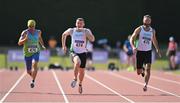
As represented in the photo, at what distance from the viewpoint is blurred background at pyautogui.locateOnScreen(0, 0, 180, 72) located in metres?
44.8

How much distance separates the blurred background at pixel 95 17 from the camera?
147ft

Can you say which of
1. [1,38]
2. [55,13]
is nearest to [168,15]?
[55,13]

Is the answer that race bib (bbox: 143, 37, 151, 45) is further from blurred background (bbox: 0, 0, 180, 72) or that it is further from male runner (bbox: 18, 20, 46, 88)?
blurred background (bbox: 0, 0, 180, 72)

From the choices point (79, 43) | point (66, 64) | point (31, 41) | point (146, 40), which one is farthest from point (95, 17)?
point (79, 43)

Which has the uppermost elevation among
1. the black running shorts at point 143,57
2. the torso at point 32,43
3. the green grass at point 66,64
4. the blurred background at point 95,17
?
the blurred background at point 95,17

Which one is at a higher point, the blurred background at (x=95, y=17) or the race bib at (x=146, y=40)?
the blurred background at (x=95, y=17)

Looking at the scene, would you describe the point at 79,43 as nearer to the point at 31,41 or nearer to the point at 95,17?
the point at 31,41

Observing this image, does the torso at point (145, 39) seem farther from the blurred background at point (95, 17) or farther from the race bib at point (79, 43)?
the blurred background at point (95, 17)

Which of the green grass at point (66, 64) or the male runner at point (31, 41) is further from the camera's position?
the green grass at point (66, 64)

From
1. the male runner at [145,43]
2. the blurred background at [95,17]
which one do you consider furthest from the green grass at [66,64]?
the male runner at [145,43]

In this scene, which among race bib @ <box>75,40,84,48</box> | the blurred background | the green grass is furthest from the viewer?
the blurred background

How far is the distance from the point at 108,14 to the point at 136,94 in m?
29.8

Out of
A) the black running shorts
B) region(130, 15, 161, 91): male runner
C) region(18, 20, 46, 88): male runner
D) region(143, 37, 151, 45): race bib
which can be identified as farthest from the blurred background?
region(143, 37, 151, 45): race bib

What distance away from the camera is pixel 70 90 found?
17531 millimetres
